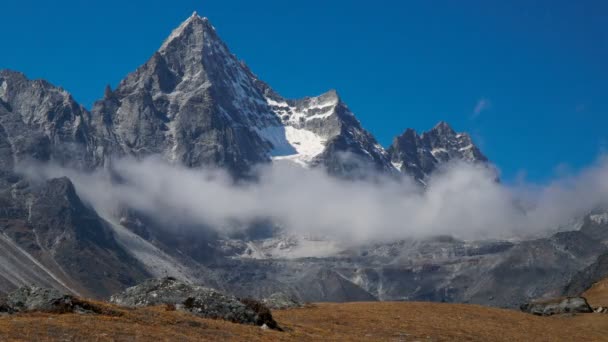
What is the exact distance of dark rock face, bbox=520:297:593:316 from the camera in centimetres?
6034

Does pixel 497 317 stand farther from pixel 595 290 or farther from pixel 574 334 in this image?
pixel 595 290

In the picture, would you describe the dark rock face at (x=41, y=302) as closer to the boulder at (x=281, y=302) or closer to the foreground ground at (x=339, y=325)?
the foreground ground at (x=339, y=325)

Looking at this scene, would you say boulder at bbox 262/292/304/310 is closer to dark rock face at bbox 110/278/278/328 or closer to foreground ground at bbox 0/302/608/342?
foreground ground at bbox 0/302/608/342

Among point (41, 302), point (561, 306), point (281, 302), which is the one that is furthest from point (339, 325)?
point (561, 306)

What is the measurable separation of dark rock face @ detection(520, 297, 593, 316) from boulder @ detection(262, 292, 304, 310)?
19163 millimetres

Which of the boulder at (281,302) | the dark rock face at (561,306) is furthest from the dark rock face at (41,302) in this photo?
the dark rock face at (561,306)

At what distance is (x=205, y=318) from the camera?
41.8m

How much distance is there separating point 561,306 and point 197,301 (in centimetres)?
3127

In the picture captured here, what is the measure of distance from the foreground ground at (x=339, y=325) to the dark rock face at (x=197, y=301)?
5.24 ft

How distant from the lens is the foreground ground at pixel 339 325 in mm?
34219

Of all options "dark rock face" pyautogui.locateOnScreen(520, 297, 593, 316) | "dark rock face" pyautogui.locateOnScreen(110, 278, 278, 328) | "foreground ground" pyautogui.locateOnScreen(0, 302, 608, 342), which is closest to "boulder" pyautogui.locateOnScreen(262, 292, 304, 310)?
"foreground ground" pyautogui.locateOnScreen(0, 302, 608, 342)

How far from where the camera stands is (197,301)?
4369 centimetres

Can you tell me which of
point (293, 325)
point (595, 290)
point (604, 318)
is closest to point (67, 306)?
point (293, 325)

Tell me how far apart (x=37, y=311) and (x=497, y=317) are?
32335mm
